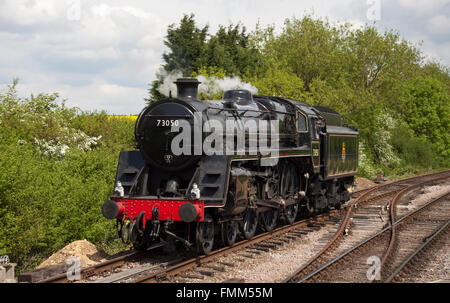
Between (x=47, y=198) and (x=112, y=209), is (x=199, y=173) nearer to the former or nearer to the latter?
(x=112, y=209)

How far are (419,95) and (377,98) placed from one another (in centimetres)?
578

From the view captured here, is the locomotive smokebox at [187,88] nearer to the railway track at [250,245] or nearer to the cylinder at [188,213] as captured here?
the cylinder at [188,213]

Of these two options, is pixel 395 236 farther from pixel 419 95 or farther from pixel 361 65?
pixel 419 95

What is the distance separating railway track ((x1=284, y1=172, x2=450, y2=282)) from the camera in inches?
320

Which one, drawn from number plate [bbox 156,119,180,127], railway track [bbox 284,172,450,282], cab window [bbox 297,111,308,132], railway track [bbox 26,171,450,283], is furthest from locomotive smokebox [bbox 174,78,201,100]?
cab window [bbox 297,111,308,132]

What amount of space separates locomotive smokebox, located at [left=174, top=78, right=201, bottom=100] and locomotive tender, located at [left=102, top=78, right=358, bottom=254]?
21 millimetres

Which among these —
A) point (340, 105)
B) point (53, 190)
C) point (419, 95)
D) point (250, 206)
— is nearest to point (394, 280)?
point (250, 206)

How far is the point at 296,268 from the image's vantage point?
864 centimetres

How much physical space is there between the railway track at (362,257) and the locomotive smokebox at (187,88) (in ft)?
13.4

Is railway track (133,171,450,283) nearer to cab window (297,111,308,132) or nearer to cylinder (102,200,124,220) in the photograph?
cylinder (102,200,124,220)

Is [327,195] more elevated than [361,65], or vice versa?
[361,65]

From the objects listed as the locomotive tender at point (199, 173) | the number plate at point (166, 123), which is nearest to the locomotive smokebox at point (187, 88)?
the locomotive tender at point (199, 173)

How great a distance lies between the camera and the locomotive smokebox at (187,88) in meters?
9.68

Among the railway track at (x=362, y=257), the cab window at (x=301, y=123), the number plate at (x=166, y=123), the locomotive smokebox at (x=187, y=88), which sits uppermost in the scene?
the locomotive smokebox at (x=187, y=88)
